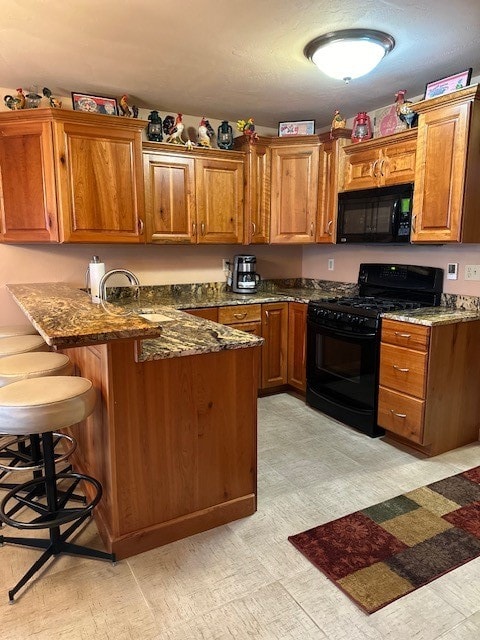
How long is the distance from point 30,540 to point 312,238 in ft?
9.87

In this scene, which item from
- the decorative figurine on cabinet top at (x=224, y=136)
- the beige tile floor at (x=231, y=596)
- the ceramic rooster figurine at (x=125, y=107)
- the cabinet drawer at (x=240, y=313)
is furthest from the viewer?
the decorative figurine on cabinet top at (x=224, y=136)

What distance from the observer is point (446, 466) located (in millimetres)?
2721

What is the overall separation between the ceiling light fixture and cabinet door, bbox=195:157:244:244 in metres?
1.32

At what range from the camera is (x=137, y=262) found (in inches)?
147

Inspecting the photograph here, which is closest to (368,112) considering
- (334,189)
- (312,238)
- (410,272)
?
(334,189)

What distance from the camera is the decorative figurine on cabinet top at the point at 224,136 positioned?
3.73 metres

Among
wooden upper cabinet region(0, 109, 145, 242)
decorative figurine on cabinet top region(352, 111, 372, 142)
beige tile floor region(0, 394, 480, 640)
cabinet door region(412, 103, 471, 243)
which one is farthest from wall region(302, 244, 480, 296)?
wooden upper cabinet region(0, 109, 145, 242)

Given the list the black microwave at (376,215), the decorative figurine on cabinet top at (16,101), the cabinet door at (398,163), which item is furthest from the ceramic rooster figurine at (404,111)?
the decorative figurine on cabinet top at (16,101)

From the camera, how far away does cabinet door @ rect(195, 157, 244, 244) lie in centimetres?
361

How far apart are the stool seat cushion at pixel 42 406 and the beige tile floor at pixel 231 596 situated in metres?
0.68

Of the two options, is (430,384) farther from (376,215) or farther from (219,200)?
(219,200)

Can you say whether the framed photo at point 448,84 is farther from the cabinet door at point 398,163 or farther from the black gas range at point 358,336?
the black gas range at point 358,336

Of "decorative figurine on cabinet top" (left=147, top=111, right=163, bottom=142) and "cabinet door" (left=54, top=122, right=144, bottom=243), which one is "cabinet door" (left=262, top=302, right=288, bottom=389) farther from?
"decorative figurine on cabinet top" (left=147, top=111, right=163, bottom=142)

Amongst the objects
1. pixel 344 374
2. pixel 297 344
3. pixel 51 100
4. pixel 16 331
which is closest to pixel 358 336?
pixel 344 374
